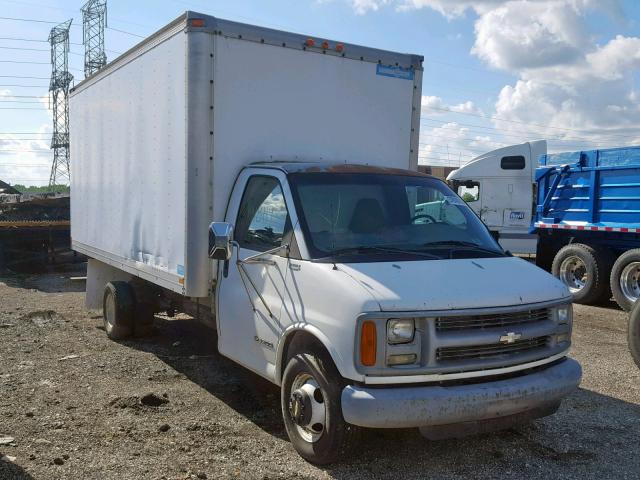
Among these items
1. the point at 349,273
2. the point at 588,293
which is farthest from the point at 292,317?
the point at 588,293

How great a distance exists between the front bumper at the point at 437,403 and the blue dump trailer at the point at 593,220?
7417 millimetres

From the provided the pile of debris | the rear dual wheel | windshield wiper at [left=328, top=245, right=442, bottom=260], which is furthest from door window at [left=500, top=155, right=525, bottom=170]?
windshield wiper at [left=328, top=245, right=442, bottom=260]

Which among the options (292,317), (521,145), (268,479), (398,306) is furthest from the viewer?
(521,145)

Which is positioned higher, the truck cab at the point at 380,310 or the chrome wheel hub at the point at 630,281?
the truck cab at the point at 380,310

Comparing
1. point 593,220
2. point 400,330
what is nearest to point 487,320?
point 400,330

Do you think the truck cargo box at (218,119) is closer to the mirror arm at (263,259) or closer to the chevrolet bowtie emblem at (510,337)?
the mirror arm at (263,259)

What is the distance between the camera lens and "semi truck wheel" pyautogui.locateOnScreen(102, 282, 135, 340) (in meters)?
7.77

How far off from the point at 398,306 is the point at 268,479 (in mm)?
1421

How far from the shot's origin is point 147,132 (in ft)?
22.2

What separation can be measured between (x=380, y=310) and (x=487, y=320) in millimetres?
769

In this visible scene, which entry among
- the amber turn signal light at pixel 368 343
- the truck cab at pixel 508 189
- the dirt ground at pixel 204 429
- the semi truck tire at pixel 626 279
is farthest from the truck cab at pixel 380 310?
the truck cab at pixel 508 189

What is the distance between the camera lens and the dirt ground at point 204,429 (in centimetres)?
430

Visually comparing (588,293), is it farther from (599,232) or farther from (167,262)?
(167,262)

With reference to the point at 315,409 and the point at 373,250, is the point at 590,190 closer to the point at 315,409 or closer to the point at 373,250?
the point at 373,250
